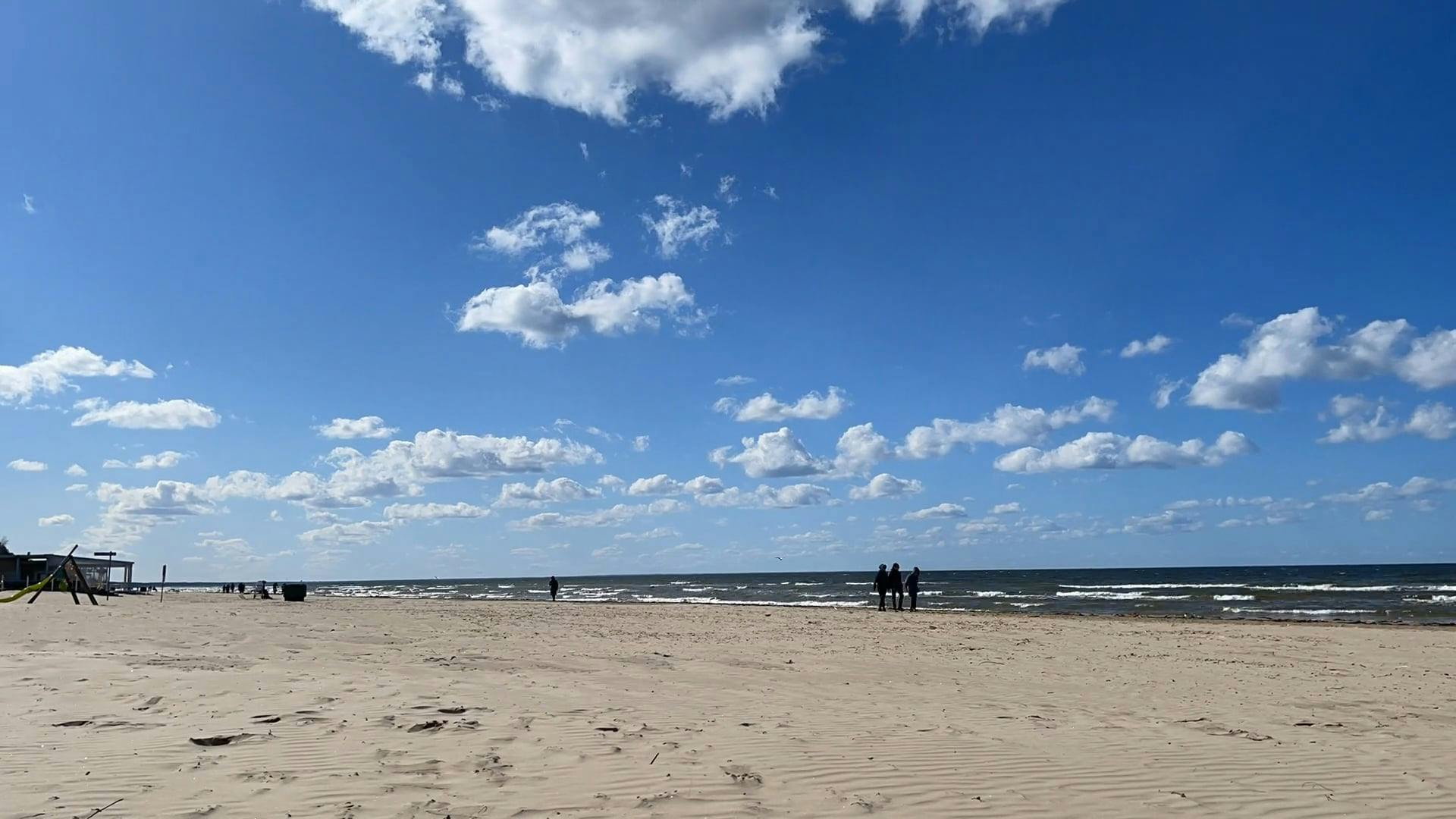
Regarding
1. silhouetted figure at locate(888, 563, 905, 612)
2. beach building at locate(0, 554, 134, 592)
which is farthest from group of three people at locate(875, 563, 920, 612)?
beach building at locate(0, 554, 134, 592)

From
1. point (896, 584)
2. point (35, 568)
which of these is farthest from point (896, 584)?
point (35, 568)

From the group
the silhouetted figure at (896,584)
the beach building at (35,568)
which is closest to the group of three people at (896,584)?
the silhouetted figure at (896,584)

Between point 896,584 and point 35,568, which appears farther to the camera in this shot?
point 35,568

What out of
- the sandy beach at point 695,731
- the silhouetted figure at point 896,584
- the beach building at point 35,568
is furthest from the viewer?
the beach building at point 35,568

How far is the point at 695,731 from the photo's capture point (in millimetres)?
7715

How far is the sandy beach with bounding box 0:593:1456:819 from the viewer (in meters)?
5.66

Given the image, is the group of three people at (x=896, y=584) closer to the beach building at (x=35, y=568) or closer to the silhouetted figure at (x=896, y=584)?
the silhouetted figure at (x=896, y=584)

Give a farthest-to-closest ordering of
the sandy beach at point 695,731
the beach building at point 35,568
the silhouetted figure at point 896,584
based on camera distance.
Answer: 1. the beach building at point 35,568
2. the silhouetted figure at point 896,584
3. the sandy beach at point 695,731

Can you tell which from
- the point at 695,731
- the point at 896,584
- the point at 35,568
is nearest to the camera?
the point at 695,731

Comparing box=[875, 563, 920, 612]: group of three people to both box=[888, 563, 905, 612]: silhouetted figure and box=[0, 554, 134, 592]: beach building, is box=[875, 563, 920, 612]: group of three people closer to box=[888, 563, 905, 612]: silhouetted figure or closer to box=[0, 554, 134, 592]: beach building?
box=[888, 563, 905, 612]: silhouetted figure

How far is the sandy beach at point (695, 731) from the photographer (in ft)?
18.6

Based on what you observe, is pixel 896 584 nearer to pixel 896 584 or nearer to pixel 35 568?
pixel 896 584

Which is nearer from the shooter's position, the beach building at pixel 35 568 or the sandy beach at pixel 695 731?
the sandy beach at pixel 695 731

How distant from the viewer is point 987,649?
17.4m
